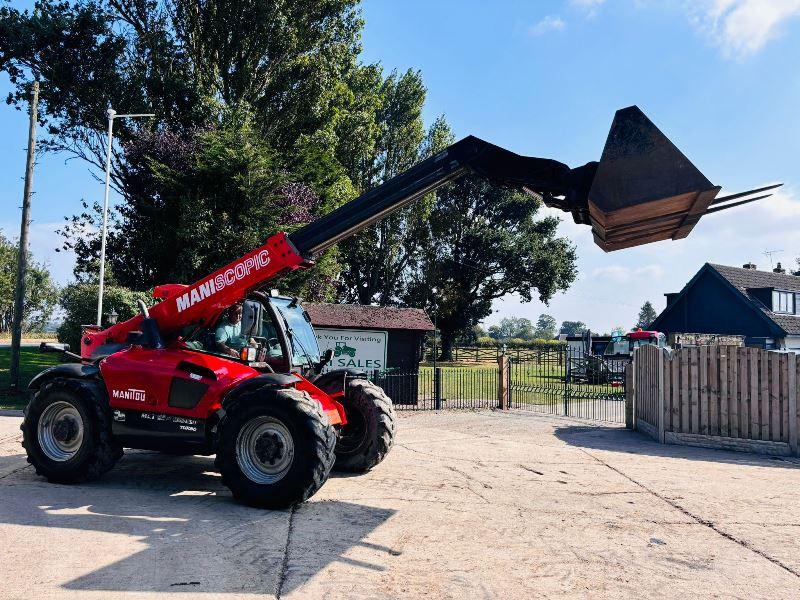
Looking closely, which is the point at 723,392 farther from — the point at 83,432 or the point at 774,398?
the point at 83,432

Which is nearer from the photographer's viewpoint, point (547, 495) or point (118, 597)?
point (118, 597)

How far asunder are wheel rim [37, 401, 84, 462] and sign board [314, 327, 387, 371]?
10.4 meters

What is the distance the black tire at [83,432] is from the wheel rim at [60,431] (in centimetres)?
1

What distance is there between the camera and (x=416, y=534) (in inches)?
219

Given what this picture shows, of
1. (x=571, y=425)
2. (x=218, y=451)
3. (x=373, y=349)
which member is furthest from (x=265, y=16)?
(x=218, y=451)

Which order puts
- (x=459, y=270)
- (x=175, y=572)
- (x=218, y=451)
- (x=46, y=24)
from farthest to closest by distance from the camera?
1. (x=459, y=270)
2. (x=46, y=24)
3. (x=218, y=451)
4. (x=175, y=572)

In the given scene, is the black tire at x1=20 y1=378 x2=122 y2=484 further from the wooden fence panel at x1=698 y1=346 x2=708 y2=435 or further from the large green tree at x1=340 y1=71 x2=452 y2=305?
the large green tree at x1=340 y1=71 x2=452 y2=305

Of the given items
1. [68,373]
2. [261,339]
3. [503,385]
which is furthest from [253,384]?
[503,385]

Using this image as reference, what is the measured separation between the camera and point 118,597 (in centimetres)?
402

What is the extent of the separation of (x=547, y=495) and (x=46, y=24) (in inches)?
928

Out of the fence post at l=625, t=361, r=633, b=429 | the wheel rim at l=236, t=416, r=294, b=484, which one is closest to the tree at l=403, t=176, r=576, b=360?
the fence post at l=625, t=361, r=633, b=429

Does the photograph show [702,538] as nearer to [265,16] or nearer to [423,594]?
[423,594]

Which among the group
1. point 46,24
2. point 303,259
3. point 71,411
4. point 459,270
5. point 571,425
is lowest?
point 571,425

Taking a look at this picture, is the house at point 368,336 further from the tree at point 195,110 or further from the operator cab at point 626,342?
the operator cab at point 626,342
